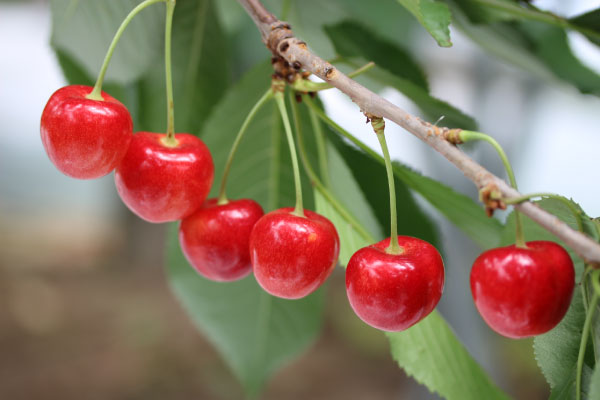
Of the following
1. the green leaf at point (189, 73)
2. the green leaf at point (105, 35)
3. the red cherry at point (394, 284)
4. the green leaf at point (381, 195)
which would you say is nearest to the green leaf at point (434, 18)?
the red cherry at point (394, 284)

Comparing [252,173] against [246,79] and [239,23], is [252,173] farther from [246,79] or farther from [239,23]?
[239,23]

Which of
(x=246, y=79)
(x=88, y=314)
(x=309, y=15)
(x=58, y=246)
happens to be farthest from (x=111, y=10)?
(x=58, y=246)

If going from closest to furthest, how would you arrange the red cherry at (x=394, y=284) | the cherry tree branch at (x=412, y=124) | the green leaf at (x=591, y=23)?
1. the cherry tree branch at (x=412, y=124)
2. the red cherry at (x=394, y=284)
3. the green leaf at (x=591, y=23)

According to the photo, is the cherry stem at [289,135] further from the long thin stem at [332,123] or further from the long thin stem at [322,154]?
Answer: the long thin stem at [322,154]

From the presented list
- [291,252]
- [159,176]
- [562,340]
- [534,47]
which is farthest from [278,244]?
[534,47]

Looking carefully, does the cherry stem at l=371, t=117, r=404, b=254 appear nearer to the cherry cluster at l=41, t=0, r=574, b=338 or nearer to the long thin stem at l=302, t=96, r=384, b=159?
the cherry cluster at l=41, t=0, r=574, b=338

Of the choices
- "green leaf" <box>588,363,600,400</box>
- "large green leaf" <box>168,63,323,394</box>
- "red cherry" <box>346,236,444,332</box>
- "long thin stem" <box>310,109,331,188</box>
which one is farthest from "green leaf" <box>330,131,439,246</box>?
"green leaf" <box>588,363,600,400</box>
